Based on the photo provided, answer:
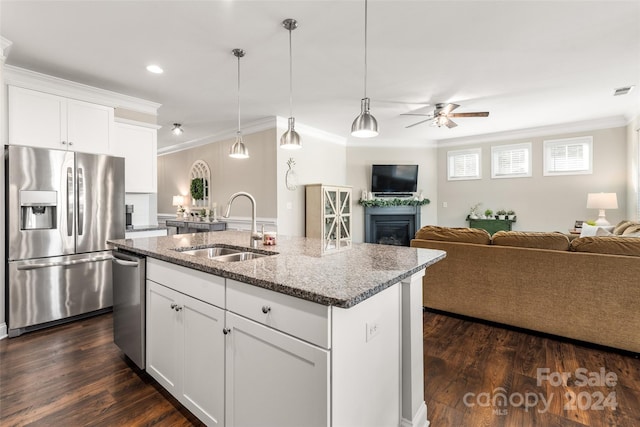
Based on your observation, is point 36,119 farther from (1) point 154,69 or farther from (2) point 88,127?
(1) point 154,69

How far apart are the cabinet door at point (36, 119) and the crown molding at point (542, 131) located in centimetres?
663

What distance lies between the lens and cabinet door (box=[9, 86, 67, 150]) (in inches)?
116

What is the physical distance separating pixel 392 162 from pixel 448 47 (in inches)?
169

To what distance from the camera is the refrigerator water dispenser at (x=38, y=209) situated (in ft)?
9.46

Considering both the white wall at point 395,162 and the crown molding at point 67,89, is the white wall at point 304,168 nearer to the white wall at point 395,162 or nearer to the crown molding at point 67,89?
the white wall at point 395,162

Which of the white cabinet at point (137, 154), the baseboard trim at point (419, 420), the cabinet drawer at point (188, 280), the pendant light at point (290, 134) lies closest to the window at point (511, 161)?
the pendant light at point (290, 134)

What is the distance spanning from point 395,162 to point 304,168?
7.93 ft

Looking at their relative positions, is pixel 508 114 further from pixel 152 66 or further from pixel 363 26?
pixel 152 66

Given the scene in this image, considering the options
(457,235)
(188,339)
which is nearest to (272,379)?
(188,339)

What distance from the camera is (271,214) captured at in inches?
208

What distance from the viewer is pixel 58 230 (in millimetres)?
3080

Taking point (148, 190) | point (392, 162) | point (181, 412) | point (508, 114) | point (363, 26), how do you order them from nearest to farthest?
point (181, 412), point (363, 26), point (148, 190), point (508, 114), point (392, 162)

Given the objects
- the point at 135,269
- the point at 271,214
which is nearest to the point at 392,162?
the point at 271,214

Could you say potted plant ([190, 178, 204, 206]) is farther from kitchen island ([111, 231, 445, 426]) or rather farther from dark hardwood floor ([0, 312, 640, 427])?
kitchen island ([111, 231, 445, 426])
